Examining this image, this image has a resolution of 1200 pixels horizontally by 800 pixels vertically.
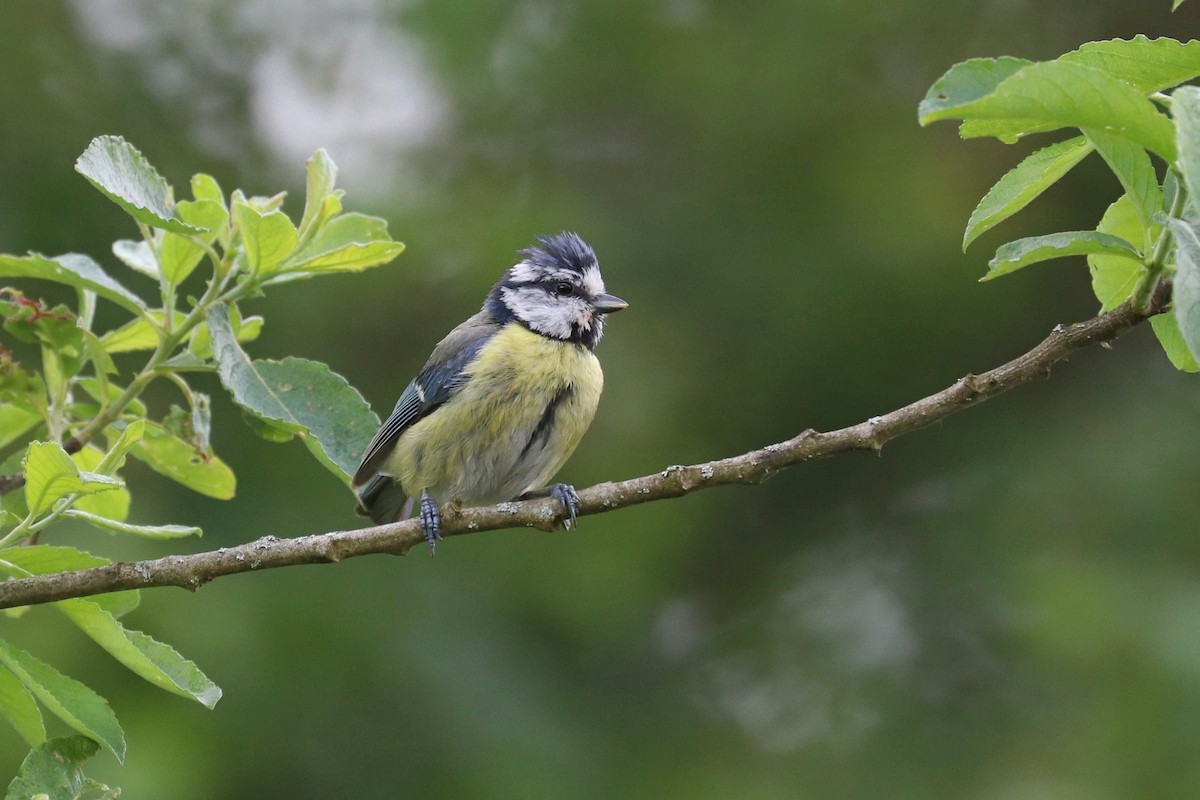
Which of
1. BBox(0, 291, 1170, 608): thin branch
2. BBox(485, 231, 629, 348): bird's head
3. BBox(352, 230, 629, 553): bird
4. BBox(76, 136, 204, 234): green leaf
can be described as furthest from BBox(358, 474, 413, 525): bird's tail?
BBox(0, 291, 1170, 608): thin branch

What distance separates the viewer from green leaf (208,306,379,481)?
2156mm

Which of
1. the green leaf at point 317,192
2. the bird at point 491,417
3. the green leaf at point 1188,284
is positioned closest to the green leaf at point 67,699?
the green leaf at point 317,192

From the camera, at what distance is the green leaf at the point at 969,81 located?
1.43 m

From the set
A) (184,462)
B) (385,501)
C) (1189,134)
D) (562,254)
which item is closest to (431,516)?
(184,462)

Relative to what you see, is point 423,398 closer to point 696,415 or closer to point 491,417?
point 491,417

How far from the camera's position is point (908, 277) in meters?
5.89

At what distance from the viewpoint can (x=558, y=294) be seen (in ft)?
12.7

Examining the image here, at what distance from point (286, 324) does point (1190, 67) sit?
4.70 metres

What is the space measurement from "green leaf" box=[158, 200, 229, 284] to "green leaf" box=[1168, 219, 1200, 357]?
153cm

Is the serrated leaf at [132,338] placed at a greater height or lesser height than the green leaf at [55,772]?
greater

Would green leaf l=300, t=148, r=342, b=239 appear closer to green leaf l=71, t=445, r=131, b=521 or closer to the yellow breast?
green leaf l=71, t=445, r=131, b=521

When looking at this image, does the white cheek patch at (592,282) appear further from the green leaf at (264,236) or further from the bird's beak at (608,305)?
the green leaf at (264,236)

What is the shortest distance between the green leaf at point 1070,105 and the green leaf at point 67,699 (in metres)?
1.41

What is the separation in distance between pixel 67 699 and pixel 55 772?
188 mm
